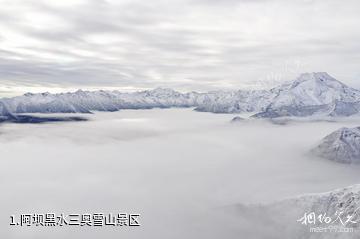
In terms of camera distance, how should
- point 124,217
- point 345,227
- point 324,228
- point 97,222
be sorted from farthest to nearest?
1. point 324,228
2. point 345,227
3. point 124,217
4. point 97,222

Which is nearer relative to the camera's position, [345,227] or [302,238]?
[345,227]

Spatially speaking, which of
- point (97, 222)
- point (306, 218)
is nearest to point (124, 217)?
point (97, 222)

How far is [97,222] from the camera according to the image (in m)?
140

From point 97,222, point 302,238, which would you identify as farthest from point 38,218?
point 302,238

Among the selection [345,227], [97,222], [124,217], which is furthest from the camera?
[345,227]

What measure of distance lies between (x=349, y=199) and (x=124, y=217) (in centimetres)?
11759

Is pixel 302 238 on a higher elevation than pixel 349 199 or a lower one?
lower

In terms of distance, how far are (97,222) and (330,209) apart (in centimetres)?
12762

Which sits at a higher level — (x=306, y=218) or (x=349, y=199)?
(x=349, y=199)

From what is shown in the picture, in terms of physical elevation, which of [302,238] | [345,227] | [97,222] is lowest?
[302,238]

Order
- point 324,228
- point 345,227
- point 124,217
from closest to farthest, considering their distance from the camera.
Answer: point 124,217, point 345,227, point 324,228

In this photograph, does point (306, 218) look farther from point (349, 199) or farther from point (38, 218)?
point (38, 218)

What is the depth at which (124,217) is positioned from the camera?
152m

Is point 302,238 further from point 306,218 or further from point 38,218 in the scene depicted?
point 38,218
